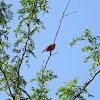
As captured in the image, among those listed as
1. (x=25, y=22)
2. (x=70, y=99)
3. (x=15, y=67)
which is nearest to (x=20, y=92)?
(x=15, y=67)

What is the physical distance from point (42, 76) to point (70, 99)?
42.3 inches

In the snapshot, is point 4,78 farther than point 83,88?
Yes

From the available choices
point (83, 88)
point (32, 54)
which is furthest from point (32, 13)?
point (83, 88)

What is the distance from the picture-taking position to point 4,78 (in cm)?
721

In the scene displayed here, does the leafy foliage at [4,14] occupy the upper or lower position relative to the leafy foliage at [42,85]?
upper

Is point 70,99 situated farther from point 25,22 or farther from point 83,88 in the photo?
point 25,22

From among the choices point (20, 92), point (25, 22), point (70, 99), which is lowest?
point (70, 99)

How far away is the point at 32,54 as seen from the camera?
7.30 meters

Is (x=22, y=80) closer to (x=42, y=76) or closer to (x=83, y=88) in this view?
(x=42, y=76)

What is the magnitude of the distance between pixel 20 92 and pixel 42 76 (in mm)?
809

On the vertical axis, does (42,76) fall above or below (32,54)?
below

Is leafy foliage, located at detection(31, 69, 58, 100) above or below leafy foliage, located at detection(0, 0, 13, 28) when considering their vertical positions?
below

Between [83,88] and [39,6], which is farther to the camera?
[39,6]

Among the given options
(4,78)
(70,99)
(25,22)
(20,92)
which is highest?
(25,22)
